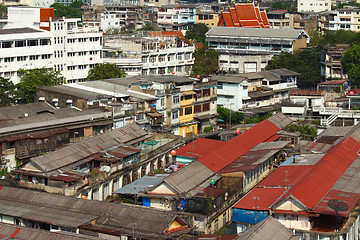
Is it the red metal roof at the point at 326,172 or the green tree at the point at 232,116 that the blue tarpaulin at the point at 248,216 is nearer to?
the red metal roof at the point at 326,172

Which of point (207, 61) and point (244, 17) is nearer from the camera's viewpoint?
point (207, 61)

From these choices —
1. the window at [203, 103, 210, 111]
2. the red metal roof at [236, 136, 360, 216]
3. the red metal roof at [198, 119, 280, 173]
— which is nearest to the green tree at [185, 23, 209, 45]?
the window at [203, 103, 210, 111]

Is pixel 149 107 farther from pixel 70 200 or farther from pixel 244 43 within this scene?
pixel 244 43

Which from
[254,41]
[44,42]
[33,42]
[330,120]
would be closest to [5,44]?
[33,42]

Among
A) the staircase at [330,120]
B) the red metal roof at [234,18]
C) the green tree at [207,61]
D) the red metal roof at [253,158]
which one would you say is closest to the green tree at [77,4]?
the red metal roof at [234,18]

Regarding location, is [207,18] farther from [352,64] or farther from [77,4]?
[352,64]

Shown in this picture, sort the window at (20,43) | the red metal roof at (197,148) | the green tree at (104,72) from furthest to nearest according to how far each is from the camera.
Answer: the green tree at (104,72), the window at (20,43), the red metal roof at (197,148)
